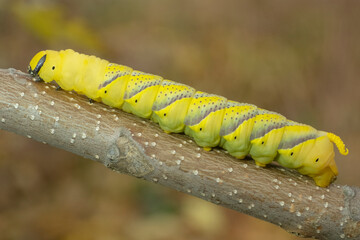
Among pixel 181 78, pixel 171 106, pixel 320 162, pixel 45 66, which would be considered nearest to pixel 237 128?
pixel 171 106

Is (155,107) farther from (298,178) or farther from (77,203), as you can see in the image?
(77,203)

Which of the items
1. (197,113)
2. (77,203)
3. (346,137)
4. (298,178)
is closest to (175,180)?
(197,113)

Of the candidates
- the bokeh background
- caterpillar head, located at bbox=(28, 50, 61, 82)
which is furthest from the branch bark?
the bokeh background

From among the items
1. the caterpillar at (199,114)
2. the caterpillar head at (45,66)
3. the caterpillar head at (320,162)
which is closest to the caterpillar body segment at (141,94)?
the caterpillar at (199,114)

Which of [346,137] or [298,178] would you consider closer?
[298,178]

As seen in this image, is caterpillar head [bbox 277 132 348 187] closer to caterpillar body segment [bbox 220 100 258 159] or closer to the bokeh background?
caterpillar body segment [bbox 220 100 258 159]

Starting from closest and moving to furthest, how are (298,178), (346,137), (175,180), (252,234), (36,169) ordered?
(175,180), (298,178), (36,169), (252,234), (346,137)
